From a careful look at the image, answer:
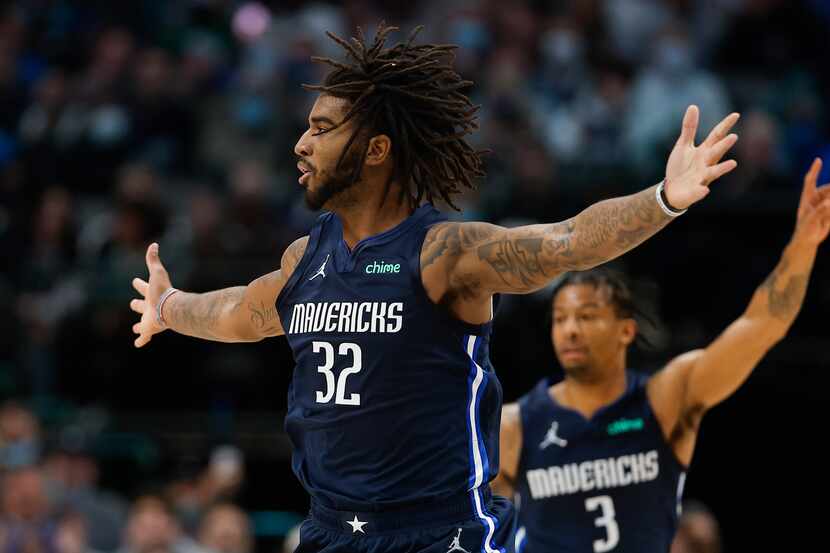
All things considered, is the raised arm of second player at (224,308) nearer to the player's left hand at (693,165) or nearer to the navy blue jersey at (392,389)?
the navy blue jersey at (392,389)

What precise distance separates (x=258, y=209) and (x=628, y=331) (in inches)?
244

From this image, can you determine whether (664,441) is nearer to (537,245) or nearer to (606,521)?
(606,521)

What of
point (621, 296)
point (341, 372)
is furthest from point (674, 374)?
point (341, 372)

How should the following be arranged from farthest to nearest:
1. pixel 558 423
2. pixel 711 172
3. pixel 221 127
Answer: pixel 221 127
pixel 558 423
pixel 711 172

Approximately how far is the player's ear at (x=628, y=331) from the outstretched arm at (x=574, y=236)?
201 cm

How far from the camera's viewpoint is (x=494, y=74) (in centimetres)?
1324

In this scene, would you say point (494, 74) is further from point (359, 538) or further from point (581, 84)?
point (359, 538)

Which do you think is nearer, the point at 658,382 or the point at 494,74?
the point at 658,382

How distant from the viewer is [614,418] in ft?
21.2

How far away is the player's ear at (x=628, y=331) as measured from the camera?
21.6 feet

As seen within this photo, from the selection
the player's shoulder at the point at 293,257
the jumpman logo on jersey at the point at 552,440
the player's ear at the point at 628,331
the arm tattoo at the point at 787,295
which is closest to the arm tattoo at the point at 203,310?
the player's shoulder at the point at 293,257

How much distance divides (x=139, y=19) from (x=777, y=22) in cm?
676

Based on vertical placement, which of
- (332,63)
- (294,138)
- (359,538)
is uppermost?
(294,138)

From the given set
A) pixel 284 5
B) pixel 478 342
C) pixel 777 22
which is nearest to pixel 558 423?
pixel 478 342
